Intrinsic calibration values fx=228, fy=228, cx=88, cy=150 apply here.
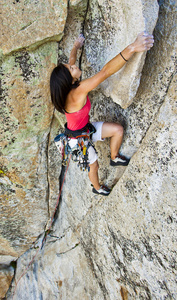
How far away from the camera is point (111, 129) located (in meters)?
2.78

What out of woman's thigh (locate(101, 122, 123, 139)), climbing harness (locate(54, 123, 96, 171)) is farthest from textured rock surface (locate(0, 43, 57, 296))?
woman's thigh (locate(101, 122, 123, 139))

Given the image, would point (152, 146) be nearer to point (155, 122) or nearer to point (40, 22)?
point (155, 122)

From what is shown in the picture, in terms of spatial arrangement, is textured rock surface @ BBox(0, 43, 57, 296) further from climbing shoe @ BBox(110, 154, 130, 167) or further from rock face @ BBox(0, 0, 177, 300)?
climbing shoe @ BBox(110, 154, 130, 167)

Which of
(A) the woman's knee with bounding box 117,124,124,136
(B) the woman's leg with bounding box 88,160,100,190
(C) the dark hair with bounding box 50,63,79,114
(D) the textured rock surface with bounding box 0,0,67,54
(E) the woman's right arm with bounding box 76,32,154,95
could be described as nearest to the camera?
(E) the woman's right arm with bounding box 76,32,154,95

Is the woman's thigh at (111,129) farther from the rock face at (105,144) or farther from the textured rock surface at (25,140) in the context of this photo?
the textured rock surface at (25,140)

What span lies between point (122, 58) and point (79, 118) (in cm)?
90

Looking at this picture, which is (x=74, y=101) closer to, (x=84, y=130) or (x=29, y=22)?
(x=84, y=130)

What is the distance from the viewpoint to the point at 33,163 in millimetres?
3920

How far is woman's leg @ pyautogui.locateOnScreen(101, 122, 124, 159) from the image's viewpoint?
2725 millimetres

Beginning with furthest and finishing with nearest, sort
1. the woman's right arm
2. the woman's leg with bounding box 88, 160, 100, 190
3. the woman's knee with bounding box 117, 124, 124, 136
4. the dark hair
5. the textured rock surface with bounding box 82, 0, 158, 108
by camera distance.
A: the woman's leg with bounding box 88, 160, 100, 190 < the woman's knee with bounding box 117, 124, 124, 136 < the dark hair < the textured rock surface with bounding box 82, 0, 158, 108 < the woman's right arm

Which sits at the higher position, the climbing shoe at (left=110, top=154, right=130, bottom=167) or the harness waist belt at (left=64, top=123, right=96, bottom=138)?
the harness waist belt at (left=64, top=123, right=96, bottom=138)

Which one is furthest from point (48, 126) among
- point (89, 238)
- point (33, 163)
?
point (89, 238)

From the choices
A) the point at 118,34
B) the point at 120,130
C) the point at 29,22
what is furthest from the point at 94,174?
the point at 29,22

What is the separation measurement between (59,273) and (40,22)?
189 inches
